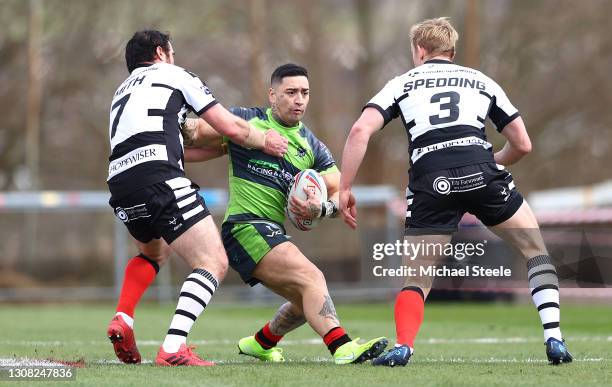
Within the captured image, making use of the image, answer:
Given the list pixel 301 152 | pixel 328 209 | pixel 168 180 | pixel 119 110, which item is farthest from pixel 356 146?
pixel 119 110

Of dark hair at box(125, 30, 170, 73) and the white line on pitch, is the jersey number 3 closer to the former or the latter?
dark hair at box(125, 30, 170, 73)

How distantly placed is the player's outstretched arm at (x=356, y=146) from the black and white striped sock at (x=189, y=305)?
0.98 meters

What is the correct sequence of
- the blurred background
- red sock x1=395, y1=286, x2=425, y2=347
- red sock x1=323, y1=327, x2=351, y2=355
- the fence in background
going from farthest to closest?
the blurred background, the fence in background, red sock x1=323, y1=327, x2=351, y2=355, red sock x1=395, y1=286, x2=425, y2=347

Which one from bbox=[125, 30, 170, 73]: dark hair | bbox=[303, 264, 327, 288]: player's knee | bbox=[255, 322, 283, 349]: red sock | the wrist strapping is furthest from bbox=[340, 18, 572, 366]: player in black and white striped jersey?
bbox=[125, 30, 170, 73]: dark hair

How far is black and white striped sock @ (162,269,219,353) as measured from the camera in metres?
7.27

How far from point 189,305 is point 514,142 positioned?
2381 millimetres

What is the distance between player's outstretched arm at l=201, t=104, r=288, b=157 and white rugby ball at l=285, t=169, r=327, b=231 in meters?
0.22

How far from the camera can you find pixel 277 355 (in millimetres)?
8430

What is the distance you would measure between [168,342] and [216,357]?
140 cm

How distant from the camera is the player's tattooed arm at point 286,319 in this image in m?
8.33

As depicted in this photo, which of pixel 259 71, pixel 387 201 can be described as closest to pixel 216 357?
pixel 387 201

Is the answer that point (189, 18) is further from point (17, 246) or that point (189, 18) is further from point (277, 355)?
point (277, 355)

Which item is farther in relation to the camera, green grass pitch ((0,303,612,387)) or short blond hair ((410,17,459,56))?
short blond hair ((410,17,459,56))

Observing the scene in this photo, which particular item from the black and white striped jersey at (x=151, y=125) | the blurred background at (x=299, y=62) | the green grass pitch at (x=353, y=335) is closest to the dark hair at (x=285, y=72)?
the black and white striped jersey at (x=151, y=125)
